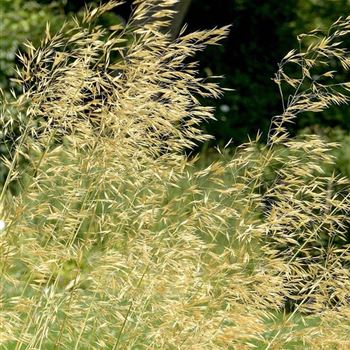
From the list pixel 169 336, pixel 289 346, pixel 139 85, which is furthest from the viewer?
pixel 289 346

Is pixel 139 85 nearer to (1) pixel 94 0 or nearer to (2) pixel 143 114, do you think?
(2) pixel 143 114

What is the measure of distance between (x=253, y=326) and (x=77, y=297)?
632mm

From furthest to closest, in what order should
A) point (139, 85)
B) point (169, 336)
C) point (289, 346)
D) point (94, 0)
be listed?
point (94, 0) < point (289, 346) < point (139, 85) < point (169, 336)

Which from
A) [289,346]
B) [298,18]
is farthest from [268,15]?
[289,346]

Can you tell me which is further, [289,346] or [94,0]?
[94,0]

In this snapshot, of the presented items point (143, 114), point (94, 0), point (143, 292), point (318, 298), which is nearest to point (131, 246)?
point (143, 292)

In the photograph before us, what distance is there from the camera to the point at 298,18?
31.4 feet

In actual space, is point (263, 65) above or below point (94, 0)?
below

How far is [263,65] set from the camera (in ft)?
31.3

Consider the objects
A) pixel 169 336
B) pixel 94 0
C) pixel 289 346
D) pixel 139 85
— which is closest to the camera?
pixel 169 336

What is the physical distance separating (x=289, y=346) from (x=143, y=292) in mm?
2384

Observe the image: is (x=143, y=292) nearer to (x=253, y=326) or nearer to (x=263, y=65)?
(x=253, y=326)

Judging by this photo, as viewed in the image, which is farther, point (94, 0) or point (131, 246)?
point (94, 0)

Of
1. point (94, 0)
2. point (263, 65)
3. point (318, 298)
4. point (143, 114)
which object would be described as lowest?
point (263, 65)
